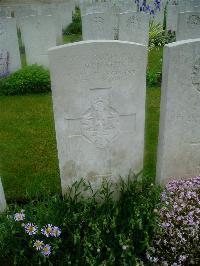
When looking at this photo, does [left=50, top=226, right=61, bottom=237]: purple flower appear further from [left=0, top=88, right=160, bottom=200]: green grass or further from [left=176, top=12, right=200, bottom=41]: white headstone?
[left=176, top=12, right=200, bottom=41]: white headstone

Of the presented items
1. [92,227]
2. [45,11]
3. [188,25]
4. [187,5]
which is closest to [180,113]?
[92,227]

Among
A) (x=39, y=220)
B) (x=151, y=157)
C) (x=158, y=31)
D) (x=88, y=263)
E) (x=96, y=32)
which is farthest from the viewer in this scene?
(x=158, y=31)

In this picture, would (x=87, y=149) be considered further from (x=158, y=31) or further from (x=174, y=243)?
(x=158, y=31)

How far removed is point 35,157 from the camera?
508 cm

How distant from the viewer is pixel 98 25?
820 cm

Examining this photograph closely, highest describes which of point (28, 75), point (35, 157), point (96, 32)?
point (96, 32)

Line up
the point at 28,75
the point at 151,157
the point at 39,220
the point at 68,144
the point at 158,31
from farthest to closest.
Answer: the point at 158,31 → the point at 28,75 → the point at 151,157 → the point at 68,144 → the point at 39,220

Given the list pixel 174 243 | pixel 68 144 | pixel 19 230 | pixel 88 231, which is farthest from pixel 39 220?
pixel 174 243

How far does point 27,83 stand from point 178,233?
538cm

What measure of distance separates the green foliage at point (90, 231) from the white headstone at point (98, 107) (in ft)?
1.04

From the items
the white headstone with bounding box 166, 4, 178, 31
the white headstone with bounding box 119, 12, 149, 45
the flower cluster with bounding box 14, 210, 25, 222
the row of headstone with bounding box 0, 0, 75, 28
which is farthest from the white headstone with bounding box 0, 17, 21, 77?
the flower cluster with bounding box 14, 210, 25, 222

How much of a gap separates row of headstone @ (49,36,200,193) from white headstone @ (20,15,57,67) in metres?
5.43

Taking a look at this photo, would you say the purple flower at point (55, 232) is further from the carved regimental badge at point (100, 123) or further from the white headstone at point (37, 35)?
the white headstone at point (37, 35)

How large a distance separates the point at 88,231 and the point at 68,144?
2.92 feet
